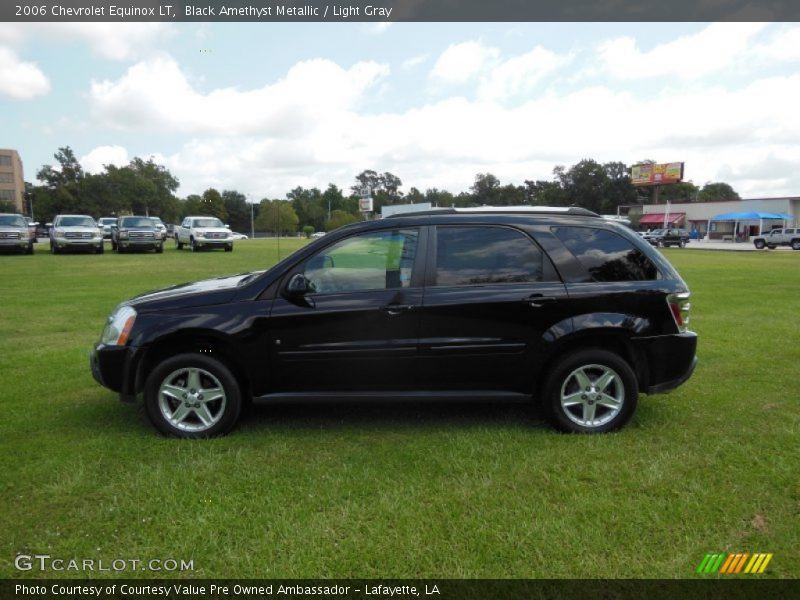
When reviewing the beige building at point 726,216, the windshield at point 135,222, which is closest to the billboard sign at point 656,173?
the beige building at point 726,216

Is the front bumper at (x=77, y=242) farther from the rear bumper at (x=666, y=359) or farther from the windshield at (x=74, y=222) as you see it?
the rear bumper at (x=666, y=359)

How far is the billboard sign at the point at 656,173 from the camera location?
75.2 meters

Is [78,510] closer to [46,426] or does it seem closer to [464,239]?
[46,426]

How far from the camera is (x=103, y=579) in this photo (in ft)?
8.66

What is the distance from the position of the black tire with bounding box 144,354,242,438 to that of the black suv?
0.01m

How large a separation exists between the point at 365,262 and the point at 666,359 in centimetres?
247

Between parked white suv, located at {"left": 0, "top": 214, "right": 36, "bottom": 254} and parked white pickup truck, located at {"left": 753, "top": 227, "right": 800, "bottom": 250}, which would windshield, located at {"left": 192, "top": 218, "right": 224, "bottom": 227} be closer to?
parked white suv, located at {"left": 0, "top": 214, "right": 36, "bottom": 254}

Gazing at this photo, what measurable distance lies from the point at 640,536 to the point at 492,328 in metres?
1.73

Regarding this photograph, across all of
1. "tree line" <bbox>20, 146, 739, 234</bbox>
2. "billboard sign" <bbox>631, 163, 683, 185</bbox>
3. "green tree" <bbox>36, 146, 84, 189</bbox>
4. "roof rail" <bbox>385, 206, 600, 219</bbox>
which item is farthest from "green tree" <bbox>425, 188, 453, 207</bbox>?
"roof rail" <bbox>385, 206, 600, 219</bbox>

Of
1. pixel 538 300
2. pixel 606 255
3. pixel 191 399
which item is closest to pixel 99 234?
pixel 191 399

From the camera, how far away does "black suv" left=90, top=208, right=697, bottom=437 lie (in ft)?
13.6

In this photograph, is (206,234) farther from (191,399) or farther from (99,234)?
(191,399)

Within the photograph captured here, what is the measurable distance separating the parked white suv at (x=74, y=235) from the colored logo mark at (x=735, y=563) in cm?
2711

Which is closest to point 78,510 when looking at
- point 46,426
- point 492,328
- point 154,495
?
point 154,495
